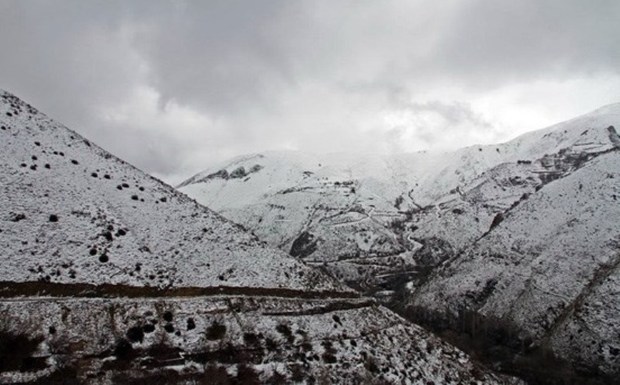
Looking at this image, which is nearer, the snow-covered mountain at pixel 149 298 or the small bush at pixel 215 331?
the snow-covered mountain at pixel 149 298

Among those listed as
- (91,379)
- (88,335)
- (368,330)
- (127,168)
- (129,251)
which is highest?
(127,168)

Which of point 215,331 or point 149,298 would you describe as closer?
point 215,331

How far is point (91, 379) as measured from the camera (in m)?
45.3

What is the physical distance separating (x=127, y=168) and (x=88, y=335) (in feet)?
136

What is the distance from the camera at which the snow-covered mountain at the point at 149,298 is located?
161ft

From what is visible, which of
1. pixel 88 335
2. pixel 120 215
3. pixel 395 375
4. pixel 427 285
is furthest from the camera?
pixel 427 285

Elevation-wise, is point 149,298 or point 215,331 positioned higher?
point 149,298

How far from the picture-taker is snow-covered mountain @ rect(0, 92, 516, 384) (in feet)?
161

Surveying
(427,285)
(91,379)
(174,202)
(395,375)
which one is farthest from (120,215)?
(427,285)

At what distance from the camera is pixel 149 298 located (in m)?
59.5

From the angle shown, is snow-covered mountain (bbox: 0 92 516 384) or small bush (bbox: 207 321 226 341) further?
small bush (bbox: 207 321 226 341)

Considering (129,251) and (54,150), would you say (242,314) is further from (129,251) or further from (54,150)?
(54,150)

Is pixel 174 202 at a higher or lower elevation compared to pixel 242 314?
higher

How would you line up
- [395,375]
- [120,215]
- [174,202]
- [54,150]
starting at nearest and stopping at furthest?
[395,375] → [120,215] → [54,150] → [174,202]
